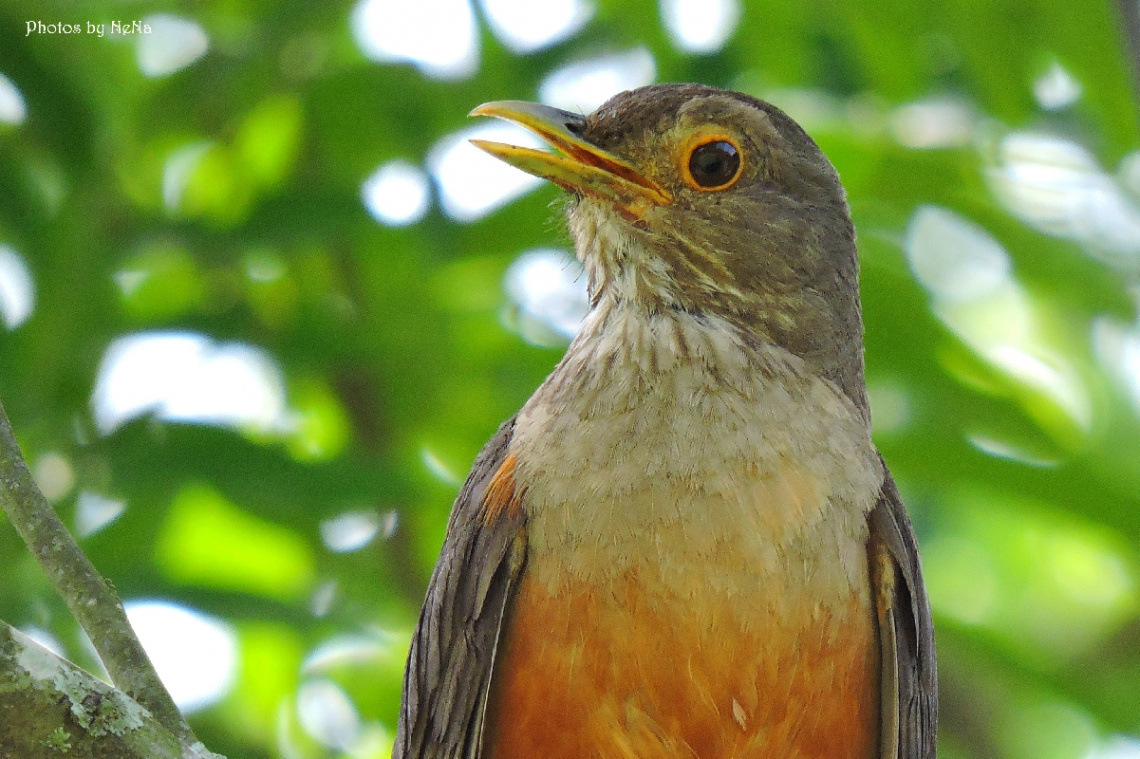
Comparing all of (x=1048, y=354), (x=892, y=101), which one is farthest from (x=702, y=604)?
(x=1048, y=354)

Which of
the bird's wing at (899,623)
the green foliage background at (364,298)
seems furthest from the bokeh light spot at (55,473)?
the bird's wing at (899,623)

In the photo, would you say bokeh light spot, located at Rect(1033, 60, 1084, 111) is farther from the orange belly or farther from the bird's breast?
the orange belly

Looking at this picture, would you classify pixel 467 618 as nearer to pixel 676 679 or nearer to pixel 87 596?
pixel 676 679

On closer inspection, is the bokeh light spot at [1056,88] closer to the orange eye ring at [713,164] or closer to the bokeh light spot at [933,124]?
the bokeh light spot at [933,124]

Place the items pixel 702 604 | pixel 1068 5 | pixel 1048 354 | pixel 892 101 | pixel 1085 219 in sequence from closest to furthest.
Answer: pixel 702 604
pixel 1068 5
pixel 892 101
pixel 1085 219
pixel 1048 354

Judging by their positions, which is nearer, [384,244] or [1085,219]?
[384,244]

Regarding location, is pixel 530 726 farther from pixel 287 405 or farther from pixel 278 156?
pixel 278 156

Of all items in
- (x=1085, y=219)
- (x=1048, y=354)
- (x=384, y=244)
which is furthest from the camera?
(x=1048, y=354)
